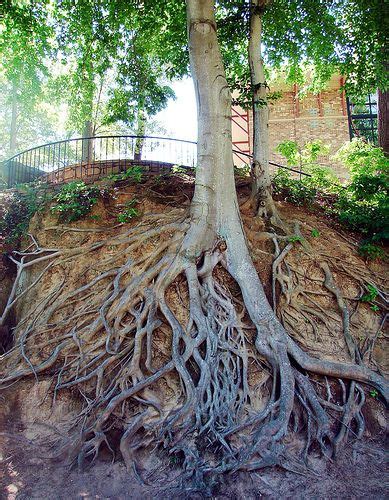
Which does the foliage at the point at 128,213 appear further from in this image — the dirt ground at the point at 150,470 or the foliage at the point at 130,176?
the dirt ground at the point at 150,470

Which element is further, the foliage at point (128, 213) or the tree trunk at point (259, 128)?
the tree trunk at point (259, 128)

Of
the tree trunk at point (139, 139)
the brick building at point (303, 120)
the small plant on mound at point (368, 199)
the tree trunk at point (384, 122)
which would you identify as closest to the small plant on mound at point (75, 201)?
the tree trunk at point (139, 139)

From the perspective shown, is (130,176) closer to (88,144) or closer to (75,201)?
(75,201)

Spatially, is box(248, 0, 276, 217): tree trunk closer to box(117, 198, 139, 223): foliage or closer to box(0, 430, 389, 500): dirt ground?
box(117, 198, 139, 223): foliage

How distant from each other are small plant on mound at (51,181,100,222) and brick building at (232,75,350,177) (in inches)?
424

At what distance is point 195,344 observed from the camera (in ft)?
14.9

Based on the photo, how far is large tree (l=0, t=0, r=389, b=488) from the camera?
3.87m

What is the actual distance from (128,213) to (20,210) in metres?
2.50

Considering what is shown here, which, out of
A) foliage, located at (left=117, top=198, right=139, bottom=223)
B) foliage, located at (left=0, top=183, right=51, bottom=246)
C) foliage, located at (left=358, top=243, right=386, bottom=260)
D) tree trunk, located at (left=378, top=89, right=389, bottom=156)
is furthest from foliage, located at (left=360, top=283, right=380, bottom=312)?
foliage, located at (left=0, top=183, right=51, bottom=246)

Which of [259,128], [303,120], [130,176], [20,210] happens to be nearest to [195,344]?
[130,176]

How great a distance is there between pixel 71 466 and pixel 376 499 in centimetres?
307

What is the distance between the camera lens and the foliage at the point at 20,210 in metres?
6.73

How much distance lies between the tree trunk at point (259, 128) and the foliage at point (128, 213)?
2348 millimetres

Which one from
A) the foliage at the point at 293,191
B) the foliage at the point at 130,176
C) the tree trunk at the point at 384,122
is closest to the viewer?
the foliage at the point at 130,176
